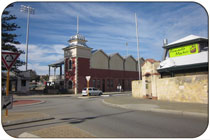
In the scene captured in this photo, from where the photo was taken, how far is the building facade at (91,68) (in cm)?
3622

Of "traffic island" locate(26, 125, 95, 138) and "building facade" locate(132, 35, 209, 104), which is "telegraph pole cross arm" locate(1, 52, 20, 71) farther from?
"building facade" locate(132, 35, 209, 104)

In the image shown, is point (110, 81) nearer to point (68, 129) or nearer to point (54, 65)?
point (54, 65)

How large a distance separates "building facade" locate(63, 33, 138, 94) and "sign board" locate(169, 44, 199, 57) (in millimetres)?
21979

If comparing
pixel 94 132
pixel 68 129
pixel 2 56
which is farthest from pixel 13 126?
pixel 94 132

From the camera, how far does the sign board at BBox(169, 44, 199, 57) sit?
53.6ft

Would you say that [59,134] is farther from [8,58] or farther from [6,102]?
[8,58]

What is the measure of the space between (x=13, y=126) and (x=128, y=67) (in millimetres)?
42212

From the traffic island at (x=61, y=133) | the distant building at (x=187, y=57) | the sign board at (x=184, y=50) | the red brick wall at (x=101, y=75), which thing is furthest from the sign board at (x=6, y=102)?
the red brick wall at (x=101, y=75)

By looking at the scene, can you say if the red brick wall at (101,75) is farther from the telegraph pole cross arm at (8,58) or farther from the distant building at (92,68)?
the telegraph pole cross arm at (8,58)

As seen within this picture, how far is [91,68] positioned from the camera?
1524 inches

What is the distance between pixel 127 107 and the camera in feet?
39.8

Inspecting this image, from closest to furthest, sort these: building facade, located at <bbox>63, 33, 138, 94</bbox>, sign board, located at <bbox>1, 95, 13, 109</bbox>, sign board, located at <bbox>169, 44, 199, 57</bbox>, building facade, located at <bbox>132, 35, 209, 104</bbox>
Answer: sign board, located at <bbox>1, 95, 13, 109</bbox> < building facade, located at <bbox>132, 35, 209, 104</bbox> < sign board, located at <bbox>169, 44, 199, 57</bbox> < building facade, located at <bbox>63, 33, 138, 94</bbox>

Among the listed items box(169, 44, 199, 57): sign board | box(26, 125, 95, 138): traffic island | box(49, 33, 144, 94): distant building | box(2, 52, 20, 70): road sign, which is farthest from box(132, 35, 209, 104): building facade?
box(49, 33, 144, 94): distant building

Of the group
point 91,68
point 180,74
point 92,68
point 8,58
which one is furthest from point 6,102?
point 92,68
